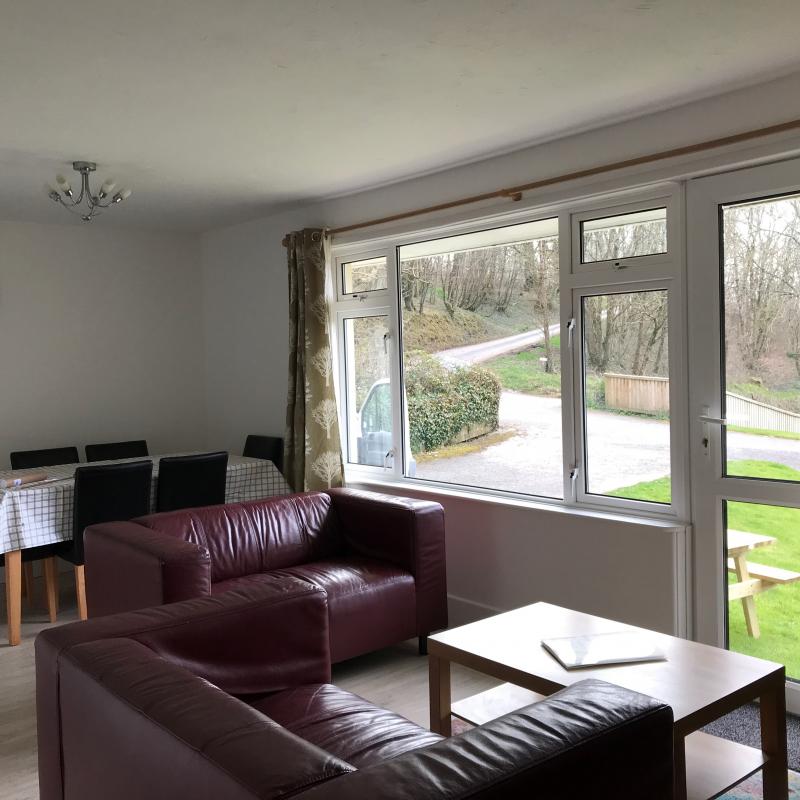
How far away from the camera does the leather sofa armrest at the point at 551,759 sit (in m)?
1.23

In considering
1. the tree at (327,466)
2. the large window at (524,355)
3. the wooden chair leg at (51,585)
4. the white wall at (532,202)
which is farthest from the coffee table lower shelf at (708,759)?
the wooden chair leg at (51,585)

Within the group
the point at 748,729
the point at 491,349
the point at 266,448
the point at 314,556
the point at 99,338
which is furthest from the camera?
the point at 99,338

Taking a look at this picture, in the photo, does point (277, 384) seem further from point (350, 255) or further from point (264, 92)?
point (264, 92)

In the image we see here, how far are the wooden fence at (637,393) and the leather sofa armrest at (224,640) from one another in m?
1.77

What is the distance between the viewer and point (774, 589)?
316 cm

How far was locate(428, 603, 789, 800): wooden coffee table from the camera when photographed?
7.08 ft

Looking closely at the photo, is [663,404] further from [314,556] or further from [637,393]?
[314,556]

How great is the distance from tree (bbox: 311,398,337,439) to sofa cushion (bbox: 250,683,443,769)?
8.47 ft

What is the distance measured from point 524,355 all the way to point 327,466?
1449 mm

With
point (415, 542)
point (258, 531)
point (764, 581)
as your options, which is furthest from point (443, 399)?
point (764, 581)

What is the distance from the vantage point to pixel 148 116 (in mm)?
3238

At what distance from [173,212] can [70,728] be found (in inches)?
158

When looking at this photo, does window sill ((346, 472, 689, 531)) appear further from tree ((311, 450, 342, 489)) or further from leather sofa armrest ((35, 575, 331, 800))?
leather sofa armrest ((35, 575, 331, 800))

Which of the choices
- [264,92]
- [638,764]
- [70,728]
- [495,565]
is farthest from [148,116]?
[638,764]
